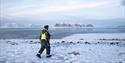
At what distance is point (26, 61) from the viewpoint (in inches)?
499

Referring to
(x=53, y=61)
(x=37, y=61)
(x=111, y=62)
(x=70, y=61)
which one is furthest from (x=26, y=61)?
(x=111, y=62)

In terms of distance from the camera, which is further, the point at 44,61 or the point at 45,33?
the point at 45,33

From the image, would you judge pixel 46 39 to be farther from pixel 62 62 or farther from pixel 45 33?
pixel 62 62

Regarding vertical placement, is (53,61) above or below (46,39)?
below

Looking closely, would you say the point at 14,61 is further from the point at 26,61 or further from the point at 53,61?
the point at 53,61

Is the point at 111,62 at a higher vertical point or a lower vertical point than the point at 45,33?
lower

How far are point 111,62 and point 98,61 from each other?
0.72 m

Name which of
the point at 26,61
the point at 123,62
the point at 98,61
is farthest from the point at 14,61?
the point at 123,62

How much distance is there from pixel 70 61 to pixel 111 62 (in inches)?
85.2

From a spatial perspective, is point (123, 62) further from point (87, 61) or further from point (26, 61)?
point (26, 61)

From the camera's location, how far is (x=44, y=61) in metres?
12.7

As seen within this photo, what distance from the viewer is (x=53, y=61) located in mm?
12648

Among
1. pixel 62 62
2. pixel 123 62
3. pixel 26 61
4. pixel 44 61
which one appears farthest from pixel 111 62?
pixel 26 61

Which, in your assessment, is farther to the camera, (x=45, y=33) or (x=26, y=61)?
(x=45, y=33)
